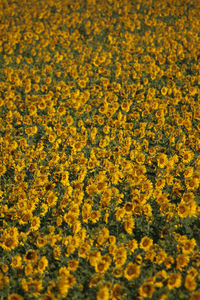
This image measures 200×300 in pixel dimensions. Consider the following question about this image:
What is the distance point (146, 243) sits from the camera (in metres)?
3.79

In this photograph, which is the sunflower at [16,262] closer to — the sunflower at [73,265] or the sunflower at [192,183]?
the sunflower at [73,265]

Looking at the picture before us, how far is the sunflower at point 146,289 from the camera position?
3.20 meters

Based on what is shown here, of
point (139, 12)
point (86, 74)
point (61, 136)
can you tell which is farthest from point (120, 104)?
point (139, 12)

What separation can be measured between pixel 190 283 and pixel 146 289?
57cm

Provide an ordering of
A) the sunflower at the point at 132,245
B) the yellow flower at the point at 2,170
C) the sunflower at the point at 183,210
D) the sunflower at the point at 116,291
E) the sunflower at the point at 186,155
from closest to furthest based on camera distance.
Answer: the sunflower at the point at 116,291 → the sunflower at the point at 132,245 → the sunflower at the point at 183,210 → the sunflower at the point at 186,155 → the yellow flower at the point at 2,170

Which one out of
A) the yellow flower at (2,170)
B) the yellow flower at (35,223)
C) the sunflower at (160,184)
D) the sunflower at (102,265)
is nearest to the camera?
the sunflower at (102,265)

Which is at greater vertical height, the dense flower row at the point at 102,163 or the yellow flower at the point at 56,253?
the dense flower row at the point at 102,163

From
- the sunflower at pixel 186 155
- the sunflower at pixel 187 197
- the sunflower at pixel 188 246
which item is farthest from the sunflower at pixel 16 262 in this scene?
the sunflower at pixel 186 155

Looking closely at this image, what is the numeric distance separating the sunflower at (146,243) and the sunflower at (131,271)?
0.35 m

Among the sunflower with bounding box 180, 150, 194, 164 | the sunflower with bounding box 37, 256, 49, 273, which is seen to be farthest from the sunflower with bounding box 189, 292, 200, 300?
the sunflower with bounding box 180, 150, 194, 164

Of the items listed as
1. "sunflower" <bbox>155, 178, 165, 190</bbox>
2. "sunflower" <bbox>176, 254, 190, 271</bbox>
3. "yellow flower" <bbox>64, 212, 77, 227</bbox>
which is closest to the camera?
"sunflower" <bbox>176, 254, 190, 271</bbox>

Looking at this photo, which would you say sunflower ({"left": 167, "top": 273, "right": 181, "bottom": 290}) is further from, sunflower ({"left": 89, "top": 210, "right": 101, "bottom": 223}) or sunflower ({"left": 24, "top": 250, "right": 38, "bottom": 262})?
sunflower ({"left": 24, "top": 250, "right": 38, "bottom": 262})

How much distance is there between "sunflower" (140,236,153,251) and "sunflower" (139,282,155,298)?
1.89 feet

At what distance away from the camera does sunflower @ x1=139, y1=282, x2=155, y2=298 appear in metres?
3.20
